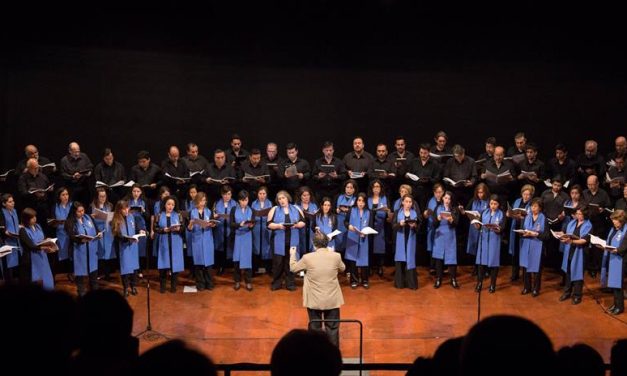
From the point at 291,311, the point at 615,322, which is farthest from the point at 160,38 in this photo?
the point at 615,322

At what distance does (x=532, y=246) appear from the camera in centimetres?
1138

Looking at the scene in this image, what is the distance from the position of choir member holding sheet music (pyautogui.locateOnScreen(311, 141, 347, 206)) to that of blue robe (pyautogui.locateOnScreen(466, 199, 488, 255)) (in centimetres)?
226

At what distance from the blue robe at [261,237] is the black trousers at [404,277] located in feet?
6.97

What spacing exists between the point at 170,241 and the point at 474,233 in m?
4.96

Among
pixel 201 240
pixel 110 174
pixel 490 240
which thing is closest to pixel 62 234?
pixel 110 174

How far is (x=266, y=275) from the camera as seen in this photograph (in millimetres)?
12797

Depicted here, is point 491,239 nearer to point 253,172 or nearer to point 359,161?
point 359,161

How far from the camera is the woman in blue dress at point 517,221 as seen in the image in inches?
453

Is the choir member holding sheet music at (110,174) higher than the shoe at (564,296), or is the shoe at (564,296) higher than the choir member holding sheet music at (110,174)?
the choir member holding sheet music at (110,174)

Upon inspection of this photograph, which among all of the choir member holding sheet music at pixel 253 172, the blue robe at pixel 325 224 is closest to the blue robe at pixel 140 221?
the choir member holding sheet music at pixel 253 172

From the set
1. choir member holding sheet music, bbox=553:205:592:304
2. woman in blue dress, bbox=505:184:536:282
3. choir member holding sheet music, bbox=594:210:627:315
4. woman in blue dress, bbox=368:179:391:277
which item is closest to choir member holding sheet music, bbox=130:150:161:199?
woman in blue dress, bbox=368:179:391:277

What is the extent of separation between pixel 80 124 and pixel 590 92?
30.9 feet

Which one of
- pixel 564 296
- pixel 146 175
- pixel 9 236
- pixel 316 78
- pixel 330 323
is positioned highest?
pixel 316 78

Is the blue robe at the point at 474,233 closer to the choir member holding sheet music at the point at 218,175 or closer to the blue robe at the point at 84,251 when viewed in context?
the choir member holding sheet music at the point at 218,175
